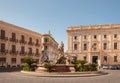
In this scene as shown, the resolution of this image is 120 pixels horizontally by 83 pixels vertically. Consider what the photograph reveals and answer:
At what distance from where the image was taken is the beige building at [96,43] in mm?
48562

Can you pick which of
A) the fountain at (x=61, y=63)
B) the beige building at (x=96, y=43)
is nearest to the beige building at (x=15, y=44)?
the beige building at (x=96, y=43)

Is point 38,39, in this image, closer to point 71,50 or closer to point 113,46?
point 71,50

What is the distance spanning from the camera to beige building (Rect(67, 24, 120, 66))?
48.6 m

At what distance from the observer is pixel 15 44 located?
43750 mm

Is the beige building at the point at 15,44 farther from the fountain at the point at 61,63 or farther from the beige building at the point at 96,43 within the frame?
the fountain at the point at 61,63

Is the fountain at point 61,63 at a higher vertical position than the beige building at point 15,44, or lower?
lower

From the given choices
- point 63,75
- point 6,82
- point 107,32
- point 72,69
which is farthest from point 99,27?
point 6,82

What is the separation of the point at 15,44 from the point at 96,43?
2041cm

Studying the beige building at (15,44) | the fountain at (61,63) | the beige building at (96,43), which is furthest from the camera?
the beige building at (96,43)

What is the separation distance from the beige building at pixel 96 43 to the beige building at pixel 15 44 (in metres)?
10.1

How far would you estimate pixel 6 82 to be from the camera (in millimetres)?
Answer: 15625

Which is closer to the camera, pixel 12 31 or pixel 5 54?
pixel 5 54

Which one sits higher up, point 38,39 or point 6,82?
point 38,39

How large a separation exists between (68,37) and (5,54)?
738 inches
